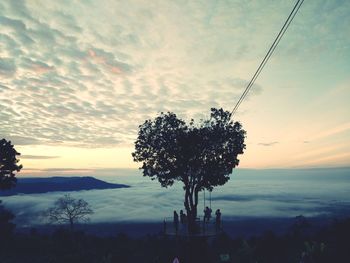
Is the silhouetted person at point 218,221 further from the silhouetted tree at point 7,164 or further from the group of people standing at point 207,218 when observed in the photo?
the silhouetted tree at point 7,164

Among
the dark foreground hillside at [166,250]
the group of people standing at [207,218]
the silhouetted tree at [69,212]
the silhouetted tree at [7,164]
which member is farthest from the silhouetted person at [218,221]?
the silhouetted tree at [69,212]

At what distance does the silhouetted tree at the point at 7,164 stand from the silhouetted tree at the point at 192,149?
88.7 feet

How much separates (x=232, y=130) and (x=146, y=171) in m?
10.5

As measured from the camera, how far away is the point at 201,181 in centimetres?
3284

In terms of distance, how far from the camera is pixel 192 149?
31.4 meters

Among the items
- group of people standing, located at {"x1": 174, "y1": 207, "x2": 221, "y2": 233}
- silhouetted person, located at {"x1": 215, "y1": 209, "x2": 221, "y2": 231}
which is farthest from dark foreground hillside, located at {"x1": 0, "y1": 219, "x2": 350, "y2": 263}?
silhouetted person, located at {"x1": 215, "y1": 209, "x2": 221, "y2": 231}

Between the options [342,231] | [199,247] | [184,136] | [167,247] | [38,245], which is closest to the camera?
[199,247]

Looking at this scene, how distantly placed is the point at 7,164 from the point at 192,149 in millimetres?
32977

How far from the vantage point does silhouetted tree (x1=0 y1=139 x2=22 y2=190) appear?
155ft

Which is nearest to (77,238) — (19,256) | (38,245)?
(38,245)

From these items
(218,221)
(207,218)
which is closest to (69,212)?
(207,218)

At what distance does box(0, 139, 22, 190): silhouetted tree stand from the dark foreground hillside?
904 cm

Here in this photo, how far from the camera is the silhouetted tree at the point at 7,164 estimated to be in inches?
1860

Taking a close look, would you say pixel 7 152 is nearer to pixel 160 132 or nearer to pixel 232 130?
pixel 160 132
